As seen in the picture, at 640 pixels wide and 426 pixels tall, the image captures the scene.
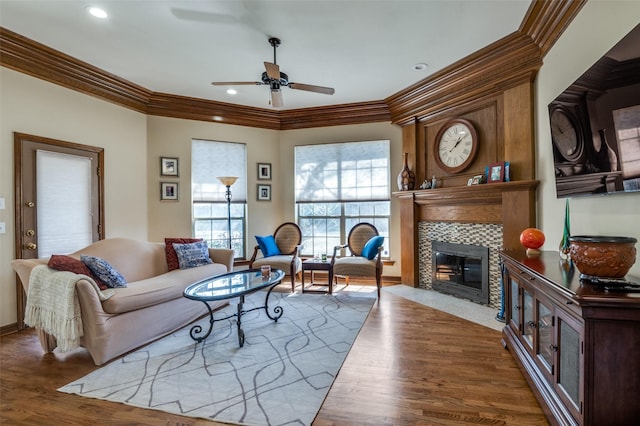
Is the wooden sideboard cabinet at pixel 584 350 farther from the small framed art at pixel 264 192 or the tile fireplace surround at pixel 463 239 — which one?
the small framed art at pixel 264 192

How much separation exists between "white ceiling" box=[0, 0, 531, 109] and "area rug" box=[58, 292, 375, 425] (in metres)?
3.04

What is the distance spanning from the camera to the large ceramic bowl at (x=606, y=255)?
1442 millimetres

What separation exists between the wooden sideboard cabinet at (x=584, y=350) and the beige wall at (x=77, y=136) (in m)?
4.78

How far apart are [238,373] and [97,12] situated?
3.39m

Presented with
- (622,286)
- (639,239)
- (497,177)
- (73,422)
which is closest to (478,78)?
(497,177)

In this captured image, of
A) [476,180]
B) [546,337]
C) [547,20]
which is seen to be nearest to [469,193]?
[476,180]

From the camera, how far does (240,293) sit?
2.85 m

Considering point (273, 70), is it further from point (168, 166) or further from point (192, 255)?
point (168, 166)

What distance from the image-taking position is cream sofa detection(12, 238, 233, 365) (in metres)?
2.54

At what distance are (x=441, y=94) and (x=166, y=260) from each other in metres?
4.30

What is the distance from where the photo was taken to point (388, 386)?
2.18 metres

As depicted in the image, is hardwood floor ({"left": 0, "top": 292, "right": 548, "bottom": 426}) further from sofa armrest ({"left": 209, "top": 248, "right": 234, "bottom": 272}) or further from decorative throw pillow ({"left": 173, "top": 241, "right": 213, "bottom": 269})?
sofa armrest ({"left": 209, "top": 248, "right": 234, "bottom": 272})

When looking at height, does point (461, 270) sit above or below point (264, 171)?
below

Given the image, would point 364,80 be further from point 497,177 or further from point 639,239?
point 639,239
